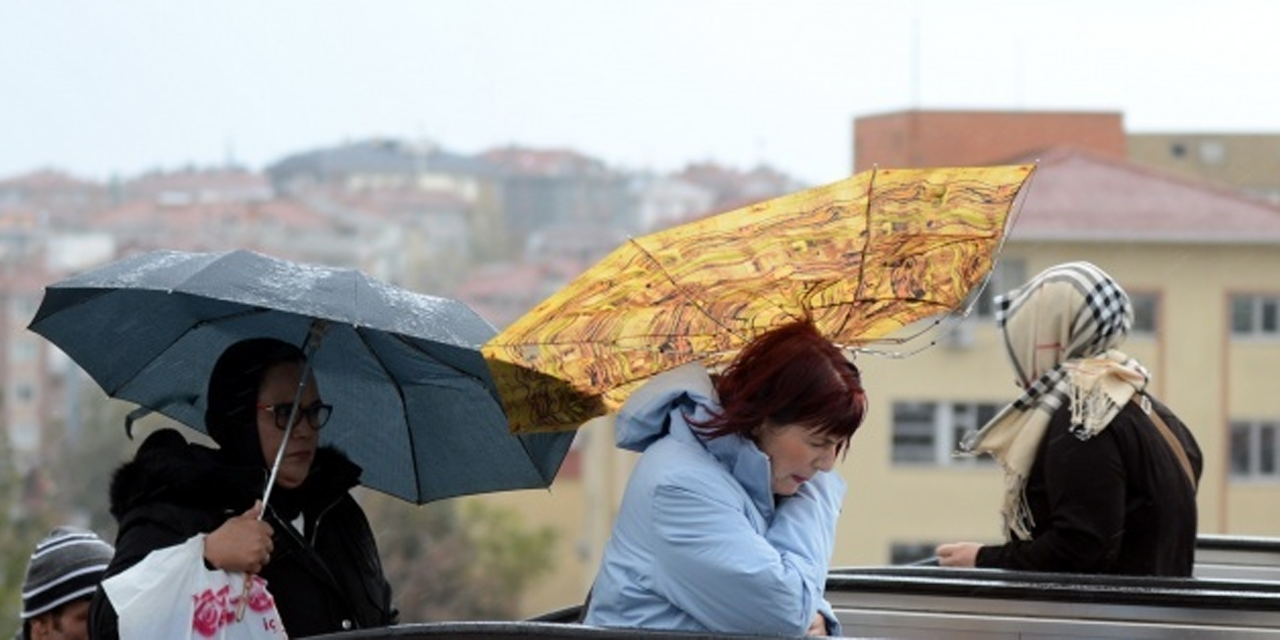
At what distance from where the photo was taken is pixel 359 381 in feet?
17.2

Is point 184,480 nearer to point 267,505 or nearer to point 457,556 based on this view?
point 267,505

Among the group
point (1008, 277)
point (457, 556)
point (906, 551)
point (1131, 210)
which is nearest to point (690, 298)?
point (1008, 277)

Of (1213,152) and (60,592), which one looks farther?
(1213,152)

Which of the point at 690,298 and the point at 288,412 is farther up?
the point at 690,298

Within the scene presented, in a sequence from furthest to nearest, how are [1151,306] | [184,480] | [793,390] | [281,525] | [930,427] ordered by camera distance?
[930,427] < [1151,306] < [281,525] < [184,480] < [793,390]

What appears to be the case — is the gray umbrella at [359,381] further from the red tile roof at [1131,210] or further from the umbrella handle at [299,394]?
the red tile roof at [1131,210]

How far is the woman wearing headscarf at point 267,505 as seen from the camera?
4.47 metres

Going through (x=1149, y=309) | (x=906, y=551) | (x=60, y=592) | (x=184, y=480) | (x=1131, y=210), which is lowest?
(x=906, y=551)

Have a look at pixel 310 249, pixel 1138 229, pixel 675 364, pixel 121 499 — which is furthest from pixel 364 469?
pixel 310 249

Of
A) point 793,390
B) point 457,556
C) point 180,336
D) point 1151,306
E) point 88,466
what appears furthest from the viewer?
point 457,556

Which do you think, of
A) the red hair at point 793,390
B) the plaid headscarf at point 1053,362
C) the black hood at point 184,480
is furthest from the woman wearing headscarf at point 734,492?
the plaid headscarf at point 1053,362

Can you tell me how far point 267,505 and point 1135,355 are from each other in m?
63.1

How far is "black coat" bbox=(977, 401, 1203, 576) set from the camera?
5203 millimetres

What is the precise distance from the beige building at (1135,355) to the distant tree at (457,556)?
12620 mm
